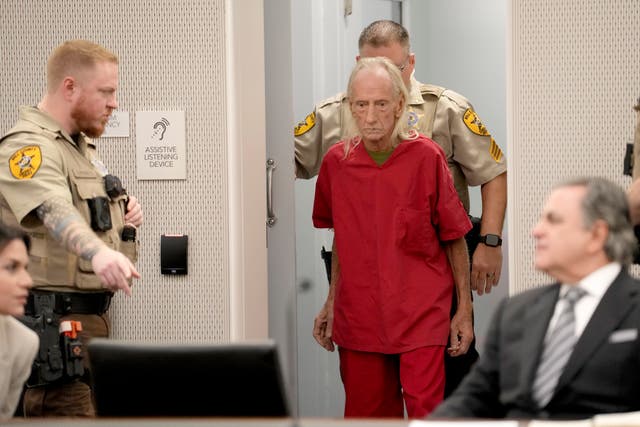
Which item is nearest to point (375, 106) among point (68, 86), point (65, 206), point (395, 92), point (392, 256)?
point (395, 92)

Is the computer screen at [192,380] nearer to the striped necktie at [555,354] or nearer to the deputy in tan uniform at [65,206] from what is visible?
the striped necktie at [555,354]

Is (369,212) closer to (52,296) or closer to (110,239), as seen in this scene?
(110,239)

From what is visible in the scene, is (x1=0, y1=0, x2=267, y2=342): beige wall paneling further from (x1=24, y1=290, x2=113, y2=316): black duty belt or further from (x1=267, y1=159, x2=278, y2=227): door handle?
(x1=24, y1=290, x2=113, y2=316): black duty belt

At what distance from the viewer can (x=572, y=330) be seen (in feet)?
6.52

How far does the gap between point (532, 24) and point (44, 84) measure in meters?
1.72

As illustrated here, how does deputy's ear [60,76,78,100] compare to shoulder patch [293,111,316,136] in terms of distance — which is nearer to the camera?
deputy's ear [60,76,78,100]

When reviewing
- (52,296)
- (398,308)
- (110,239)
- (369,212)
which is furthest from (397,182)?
(52,296)

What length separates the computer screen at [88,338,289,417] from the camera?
69.9 inches

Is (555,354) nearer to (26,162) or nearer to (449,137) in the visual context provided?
(26,162)

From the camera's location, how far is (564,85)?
133 inches

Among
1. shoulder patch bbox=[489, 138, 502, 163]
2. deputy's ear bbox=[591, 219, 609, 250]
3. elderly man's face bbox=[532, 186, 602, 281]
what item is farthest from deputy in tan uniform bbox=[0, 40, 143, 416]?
shoulder patch bbox=[489, 138, 502, 163]

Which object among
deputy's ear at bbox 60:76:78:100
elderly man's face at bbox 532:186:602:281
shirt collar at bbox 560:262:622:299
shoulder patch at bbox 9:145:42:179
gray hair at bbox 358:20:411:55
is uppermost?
gray hair at bbox 358:20:411:55

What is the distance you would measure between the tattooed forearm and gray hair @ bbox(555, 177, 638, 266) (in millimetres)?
1197

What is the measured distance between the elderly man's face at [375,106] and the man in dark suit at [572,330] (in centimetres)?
113
